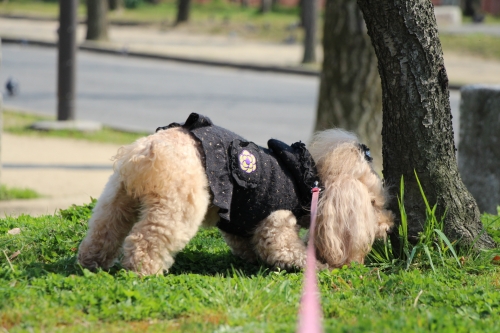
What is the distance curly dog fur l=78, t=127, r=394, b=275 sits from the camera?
366cm

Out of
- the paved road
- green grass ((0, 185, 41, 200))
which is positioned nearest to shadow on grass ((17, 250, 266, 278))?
green grass ((0, 185, 41, 200))

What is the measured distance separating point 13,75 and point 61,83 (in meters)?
6.37

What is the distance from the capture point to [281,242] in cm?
410

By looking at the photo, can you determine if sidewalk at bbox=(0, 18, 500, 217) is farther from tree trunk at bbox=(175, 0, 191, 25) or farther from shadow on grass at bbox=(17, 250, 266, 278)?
shadow on grass at bbox=(17, 250, 266, 278)

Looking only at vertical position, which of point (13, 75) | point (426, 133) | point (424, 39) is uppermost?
point (424, 39)

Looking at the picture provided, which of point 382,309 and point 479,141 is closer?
point 382,309

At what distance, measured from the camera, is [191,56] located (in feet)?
66.9

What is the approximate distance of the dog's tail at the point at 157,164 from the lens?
364 cm

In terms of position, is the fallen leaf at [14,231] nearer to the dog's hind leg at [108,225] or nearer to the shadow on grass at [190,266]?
the shadow on grass at [190,266]

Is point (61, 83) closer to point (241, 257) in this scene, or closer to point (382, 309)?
point (241, 257)

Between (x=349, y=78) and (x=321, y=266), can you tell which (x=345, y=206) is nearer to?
(x=321, y=266)

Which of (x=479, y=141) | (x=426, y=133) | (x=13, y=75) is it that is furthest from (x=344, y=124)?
(x=13, y=75)

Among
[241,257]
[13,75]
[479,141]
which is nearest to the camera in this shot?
[241,257]

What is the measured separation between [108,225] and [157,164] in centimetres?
47
